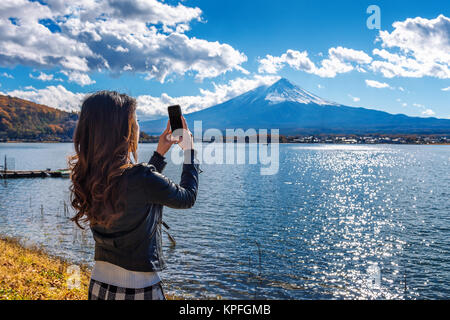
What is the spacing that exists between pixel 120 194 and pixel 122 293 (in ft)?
3.06

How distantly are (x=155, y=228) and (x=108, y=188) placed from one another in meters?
0.61

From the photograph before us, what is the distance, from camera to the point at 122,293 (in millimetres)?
3195

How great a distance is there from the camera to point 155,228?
3.27 metres

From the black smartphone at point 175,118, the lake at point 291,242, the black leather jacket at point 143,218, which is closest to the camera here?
the black leather jacket at point 143,218

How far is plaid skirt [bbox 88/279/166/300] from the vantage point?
3.19 metres

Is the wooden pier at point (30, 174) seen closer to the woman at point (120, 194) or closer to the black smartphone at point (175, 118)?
the woman at point (120, 194)

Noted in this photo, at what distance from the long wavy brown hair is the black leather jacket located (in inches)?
3.6

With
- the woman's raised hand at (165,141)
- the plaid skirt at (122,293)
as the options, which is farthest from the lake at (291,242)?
the woman's raised hand at (165,141)

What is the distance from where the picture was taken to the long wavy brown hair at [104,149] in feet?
9.64

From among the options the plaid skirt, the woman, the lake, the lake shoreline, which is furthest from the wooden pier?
the woman

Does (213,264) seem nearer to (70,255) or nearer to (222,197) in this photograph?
(70,255)

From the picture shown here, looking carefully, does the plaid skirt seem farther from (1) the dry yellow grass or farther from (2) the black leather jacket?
(1) the dry yellow grass
